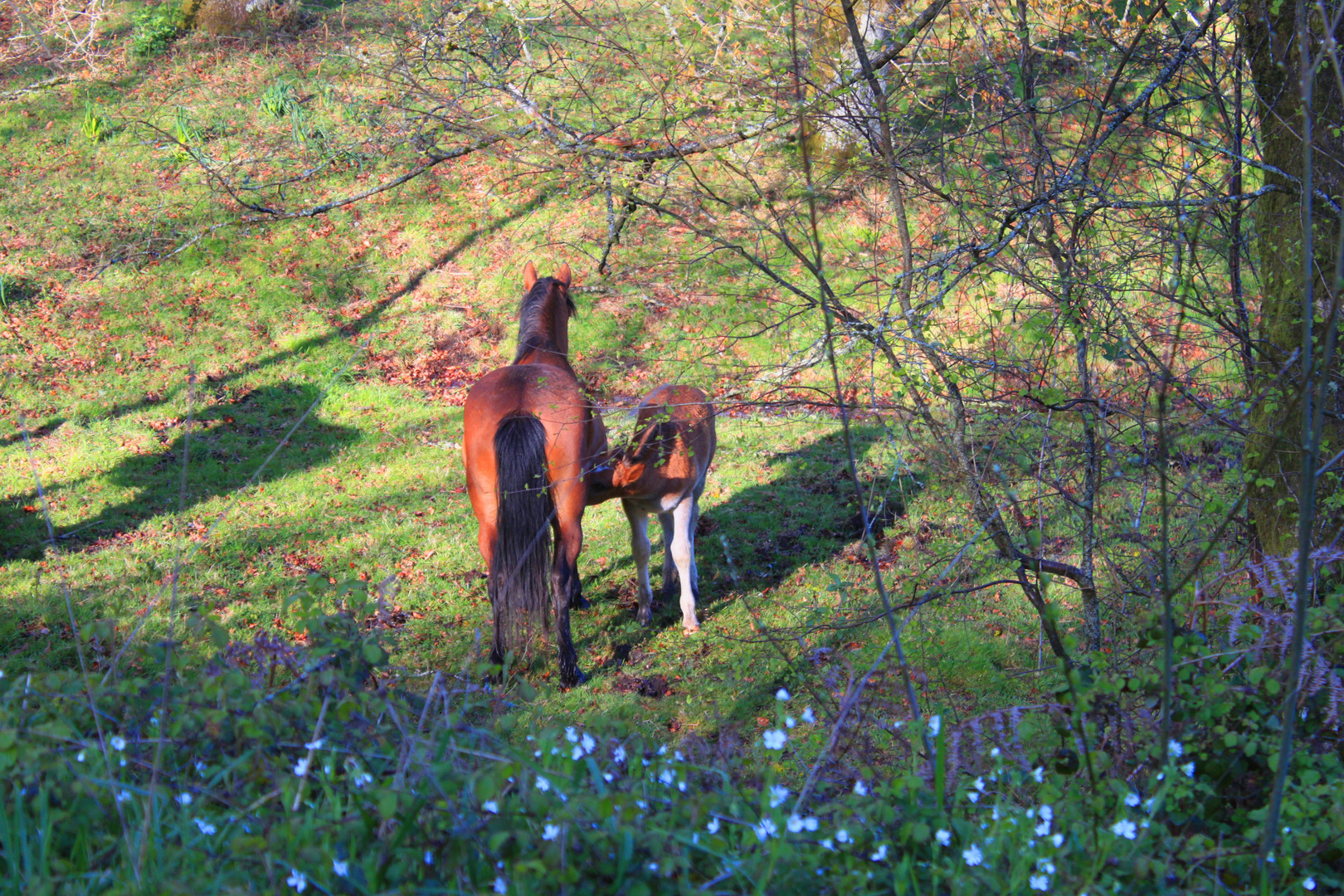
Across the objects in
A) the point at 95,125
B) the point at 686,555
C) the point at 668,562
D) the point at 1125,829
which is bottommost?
the point at 668,562

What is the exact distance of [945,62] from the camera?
5008 mm

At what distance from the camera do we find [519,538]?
19.3 feet

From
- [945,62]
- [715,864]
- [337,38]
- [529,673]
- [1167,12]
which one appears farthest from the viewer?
[337,38]

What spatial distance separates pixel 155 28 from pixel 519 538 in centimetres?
1977

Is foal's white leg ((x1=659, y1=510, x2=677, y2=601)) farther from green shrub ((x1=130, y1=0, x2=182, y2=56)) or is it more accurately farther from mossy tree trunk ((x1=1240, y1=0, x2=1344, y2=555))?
green shrub ((x1=130, y1=0, x2=182, y2=56))

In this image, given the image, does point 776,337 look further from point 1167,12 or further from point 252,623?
point 252,623

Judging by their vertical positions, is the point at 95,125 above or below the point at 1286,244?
Result: above

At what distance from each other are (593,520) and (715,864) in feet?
24.5

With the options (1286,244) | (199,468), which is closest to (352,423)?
(199,468)

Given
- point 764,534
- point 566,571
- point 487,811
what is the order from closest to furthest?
point 487,811 → point 566,571 → point 764,534

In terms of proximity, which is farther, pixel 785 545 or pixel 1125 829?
pixel 785 545

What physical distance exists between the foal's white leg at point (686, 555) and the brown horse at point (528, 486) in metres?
1.05

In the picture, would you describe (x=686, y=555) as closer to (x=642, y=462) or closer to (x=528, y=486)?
(x=642, y=462)

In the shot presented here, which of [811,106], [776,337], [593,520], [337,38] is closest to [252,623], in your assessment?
[593,520]
